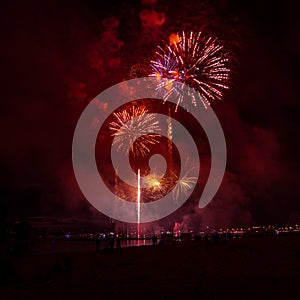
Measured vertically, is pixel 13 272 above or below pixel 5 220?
below

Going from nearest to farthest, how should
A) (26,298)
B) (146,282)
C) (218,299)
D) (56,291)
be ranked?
(218,299) → (26,298) → (56,291) → (146,282)

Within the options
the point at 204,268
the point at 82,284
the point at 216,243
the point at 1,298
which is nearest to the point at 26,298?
the point at 1,298

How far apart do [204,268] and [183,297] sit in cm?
582

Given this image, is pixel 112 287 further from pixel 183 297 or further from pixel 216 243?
pixel 216 243

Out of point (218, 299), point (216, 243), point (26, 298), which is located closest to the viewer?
point (218, 299)

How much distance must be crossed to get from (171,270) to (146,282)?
3.10 m

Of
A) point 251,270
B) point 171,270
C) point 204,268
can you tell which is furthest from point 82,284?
point 251,270

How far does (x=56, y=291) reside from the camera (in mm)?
11469

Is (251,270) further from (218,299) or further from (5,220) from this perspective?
(5,220)

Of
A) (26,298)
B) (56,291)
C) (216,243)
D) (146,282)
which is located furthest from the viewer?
(216,243)

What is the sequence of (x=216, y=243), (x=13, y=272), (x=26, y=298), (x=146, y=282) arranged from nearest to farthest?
(x=26, y=298) < (x=146, y=282) < (x=13, y=272) < (x=216, y=243)

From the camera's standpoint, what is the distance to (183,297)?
9586mm

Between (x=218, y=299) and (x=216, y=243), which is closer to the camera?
(x=218, y=299)

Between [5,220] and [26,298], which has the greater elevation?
[5,220]
